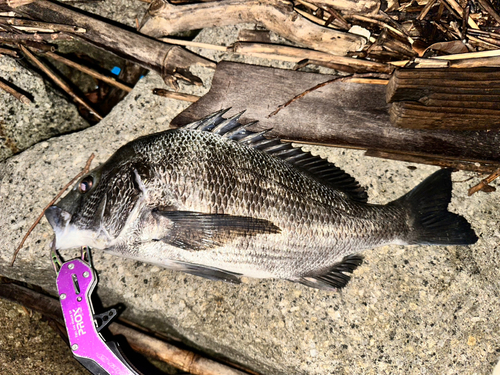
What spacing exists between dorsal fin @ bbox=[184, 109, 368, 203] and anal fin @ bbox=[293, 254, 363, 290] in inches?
15.1

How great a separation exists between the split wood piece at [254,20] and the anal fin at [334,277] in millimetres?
1369

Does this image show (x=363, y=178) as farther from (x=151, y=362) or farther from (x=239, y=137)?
(x=151, y=362)

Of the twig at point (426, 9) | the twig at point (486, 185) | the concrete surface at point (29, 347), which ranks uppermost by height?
the twig at point (426, 9)

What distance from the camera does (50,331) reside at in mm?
2844

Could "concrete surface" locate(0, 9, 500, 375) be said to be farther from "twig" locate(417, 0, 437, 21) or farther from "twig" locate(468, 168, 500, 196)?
"twig" locate(417, 0, 437, 21)

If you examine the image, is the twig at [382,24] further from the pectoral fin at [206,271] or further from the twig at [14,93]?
the twig at [14,93]

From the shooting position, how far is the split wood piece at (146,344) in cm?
262

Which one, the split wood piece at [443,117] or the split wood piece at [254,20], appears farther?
the split wood piece at [254,20]

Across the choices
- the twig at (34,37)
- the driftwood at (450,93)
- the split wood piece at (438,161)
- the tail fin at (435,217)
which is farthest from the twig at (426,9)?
the twig at (34,37)

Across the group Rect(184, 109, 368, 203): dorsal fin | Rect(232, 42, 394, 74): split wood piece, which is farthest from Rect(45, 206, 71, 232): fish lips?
Rect(232, 42, 394, 74): split wood piece

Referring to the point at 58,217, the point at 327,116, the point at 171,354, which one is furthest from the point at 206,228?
the point at 171,354

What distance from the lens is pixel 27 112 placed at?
271 cm

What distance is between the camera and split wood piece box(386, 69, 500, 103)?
7.33ft

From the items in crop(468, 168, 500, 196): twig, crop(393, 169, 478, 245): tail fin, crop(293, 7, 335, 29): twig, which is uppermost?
crop(293, 7, 335, 29): twig
